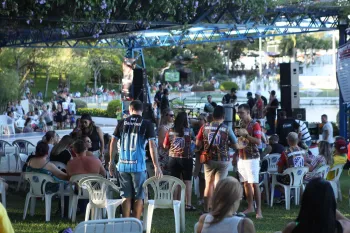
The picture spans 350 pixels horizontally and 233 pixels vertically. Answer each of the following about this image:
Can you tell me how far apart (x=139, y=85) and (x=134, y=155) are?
17.7 metres

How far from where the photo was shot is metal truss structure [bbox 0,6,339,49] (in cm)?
1395

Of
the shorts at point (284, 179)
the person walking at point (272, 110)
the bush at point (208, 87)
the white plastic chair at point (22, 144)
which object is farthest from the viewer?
the bush at point (208, 87)

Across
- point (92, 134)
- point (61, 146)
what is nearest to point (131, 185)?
point (61, 146)

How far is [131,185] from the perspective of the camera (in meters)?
8.10

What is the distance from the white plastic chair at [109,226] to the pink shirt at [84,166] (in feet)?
12.6

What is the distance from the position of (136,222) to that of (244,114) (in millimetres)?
4265

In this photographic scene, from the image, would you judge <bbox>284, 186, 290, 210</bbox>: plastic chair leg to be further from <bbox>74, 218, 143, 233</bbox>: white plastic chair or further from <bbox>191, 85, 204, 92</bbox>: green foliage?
<bbox>191, 85, 204, 92</bbox>: green foliage

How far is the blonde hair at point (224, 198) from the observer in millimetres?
4691

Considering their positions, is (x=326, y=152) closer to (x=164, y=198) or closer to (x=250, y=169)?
(x=250, y=169)

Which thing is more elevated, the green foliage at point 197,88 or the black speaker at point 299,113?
the green foliage at point 197,88

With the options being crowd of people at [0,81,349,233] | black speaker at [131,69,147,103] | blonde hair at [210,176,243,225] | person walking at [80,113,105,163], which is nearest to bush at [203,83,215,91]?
black speaker at [131,69,147,103]

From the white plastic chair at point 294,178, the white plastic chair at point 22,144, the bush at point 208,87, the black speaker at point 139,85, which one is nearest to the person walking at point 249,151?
the white plastic chair at point 294,178

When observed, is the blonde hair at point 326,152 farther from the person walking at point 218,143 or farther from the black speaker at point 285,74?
the black speaker at point 285,74

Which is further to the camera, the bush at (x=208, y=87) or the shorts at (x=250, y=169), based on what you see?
the bush at (x=208, y=87)
